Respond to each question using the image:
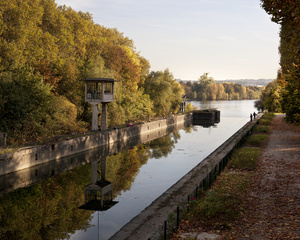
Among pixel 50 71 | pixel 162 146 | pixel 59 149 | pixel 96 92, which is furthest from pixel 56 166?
pixel 162 146

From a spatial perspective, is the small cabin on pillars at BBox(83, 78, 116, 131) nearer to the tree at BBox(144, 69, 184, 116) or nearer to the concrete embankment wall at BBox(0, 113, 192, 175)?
the concrete embankment wall at BBox(0, 113, 192, 175)

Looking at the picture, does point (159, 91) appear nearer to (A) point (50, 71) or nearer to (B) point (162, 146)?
(B) point (162, 146)

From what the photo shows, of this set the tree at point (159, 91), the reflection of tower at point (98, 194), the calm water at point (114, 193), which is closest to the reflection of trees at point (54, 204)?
the calm water at point (114, 193)

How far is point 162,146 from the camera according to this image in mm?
47938

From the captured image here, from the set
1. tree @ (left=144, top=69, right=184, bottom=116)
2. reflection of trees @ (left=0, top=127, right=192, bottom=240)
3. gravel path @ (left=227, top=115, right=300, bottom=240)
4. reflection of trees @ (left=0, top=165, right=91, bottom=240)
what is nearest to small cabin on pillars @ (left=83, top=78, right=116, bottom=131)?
reflection of trees @ (left=0, top=127, right=192, bottom=240)

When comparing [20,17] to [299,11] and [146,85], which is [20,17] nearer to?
[299,11]

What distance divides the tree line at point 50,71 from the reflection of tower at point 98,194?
34.7 ft

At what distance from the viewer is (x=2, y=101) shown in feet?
105

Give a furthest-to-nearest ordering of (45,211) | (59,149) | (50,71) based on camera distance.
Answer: (50,71)
(59,149)
(45,211)

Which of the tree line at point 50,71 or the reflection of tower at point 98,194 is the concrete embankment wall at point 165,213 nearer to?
the reflection of tower at point 98,194

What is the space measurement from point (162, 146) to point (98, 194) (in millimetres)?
24590

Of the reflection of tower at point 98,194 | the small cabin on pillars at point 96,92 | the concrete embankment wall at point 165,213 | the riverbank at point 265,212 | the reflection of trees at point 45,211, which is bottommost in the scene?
the reflection of trees at point 45,211

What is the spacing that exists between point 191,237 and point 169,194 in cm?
815

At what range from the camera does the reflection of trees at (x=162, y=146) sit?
136 ft
